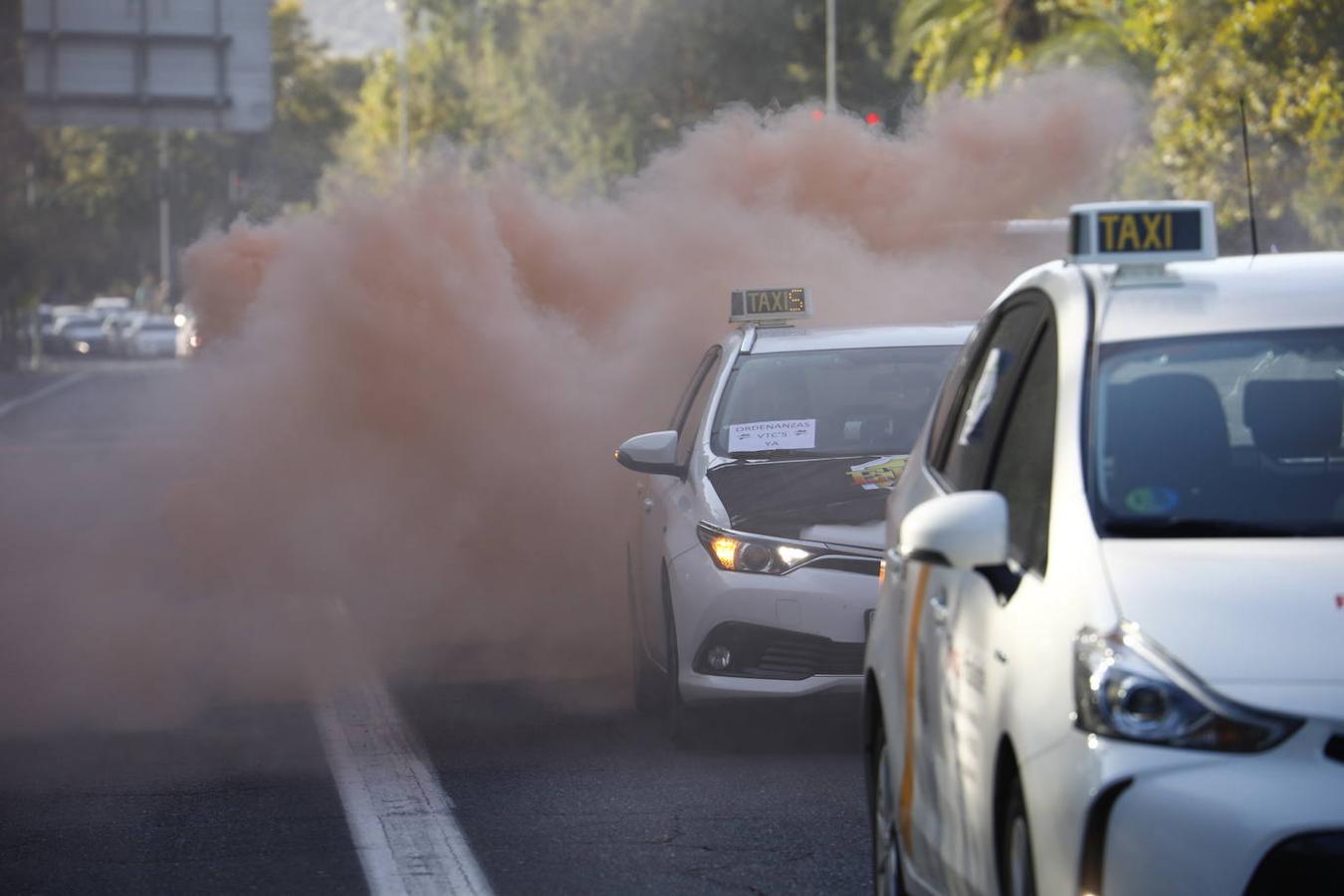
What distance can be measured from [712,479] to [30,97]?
92.8 feet

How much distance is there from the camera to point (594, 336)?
55.2 feet

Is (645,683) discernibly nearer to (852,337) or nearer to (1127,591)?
(852,337)

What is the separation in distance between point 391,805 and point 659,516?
6.96 feet

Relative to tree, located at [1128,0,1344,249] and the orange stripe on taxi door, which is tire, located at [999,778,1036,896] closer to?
the orange stripe on taxi door

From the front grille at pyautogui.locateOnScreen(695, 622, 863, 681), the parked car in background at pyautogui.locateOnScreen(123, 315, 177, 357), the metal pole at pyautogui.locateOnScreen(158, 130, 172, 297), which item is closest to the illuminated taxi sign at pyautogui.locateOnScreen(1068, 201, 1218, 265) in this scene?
the front grille at pyautogui.locateOnScreen(695, 622, 863, 681)

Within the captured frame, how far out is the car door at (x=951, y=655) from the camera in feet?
13.7

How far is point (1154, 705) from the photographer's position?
344cm

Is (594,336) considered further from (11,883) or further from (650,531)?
(11,883)

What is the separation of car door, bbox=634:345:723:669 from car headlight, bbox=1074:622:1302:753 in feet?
16.4

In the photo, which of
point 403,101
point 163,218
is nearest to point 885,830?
point 403,101

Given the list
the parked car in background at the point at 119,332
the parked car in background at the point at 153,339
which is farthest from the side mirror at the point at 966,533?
the parked car in background at the point at 119,332

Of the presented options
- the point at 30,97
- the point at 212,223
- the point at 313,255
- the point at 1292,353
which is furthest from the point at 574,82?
the point at 1292,353

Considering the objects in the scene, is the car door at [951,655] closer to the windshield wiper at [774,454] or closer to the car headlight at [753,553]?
the car headlight at [753,553]

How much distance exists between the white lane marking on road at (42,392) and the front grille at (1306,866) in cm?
3903
